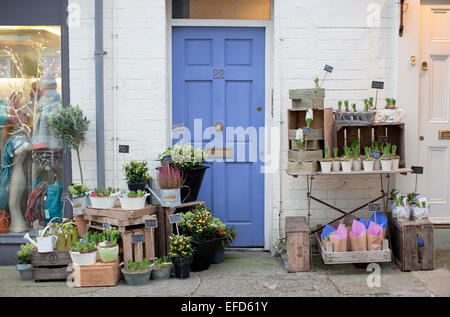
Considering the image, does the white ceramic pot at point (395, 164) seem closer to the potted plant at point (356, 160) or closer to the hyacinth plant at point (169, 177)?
the potted plant at point (356, 160)

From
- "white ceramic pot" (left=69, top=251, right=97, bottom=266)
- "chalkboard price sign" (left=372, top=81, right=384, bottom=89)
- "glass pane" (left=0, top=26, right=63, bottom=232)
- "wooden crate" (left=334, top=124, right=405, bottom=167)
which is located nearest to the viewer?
"white ceramic pot" (left=69, top=251, right=97, bottom=266)

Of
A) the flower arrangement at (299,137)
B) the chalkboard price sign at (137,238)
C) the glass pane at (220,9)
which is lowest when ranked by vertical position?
the chalkboard price sign at (137,238)

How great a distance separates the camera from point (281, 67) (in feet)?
19.0

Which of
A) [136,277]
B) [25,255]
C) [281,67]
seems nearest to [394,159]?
[281,67]

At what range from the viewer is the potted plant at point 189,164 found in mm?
5438

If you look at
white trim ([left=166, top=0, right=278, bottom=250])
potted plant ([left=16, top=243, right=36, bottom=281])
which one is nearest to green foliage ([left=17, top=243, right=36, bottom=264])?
potted plant ([left=16, top=243, right=36, bottom=281])

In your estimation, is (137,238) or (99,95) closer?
(137,238)

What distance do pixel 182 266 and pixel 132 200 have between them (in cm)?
84

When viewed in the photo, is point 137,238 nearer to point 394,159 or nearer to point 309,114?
point 309,114

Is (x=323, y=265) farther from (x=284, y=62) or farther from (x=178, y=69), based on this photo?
(x=178, y=69)

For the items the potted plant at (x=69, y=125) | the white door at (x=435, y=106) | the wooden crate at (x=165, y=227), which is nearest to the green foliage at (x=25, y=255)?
the potted plant at (x=69, y=125)

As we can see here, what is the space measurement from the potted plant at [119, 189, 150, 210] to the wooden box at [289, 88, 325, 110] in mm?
1897

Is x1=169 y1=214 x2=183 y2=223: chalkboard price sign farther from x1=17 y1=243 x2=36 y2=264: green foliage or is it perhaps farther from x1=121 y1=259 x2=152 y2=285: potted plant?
x1=17 y1=243 x2=36 y2=264: green foliage

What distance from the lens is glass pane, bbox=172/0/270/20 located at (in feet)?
19.7
